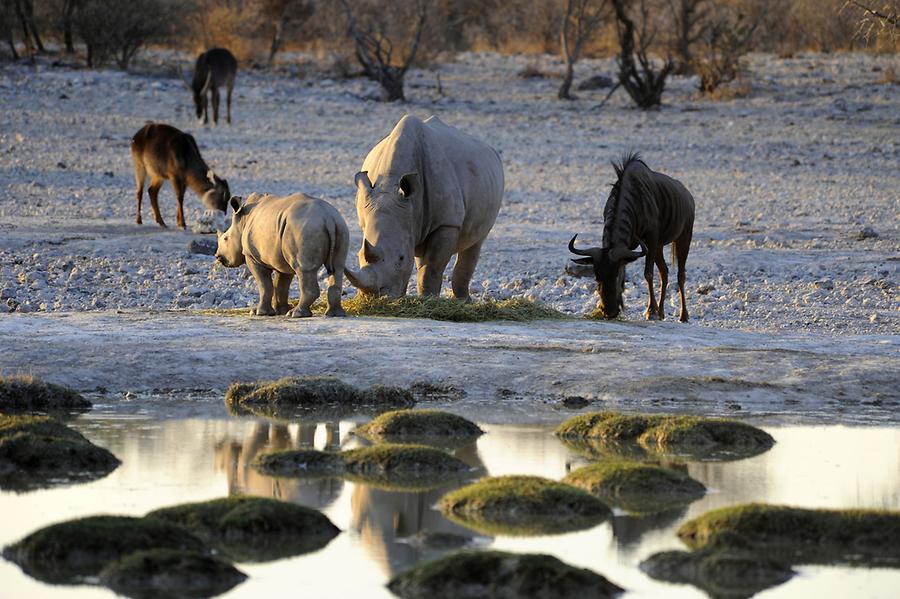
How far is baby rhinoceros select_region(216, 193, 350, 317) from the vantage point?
12555 mm

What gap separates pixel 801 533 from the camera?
7.36m

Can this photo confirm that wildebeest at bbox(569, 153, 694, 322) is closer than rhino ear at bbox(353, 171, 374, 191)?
No

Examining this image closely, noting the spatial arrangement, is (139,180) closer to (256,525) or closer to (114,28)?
(256,525)

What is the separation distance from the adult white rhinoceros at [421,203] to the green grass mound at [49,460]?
4359 millimetres

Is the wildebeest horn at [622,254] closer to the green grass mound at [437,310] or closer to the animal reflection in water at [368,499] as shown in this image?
the green grass mound at [437,310]

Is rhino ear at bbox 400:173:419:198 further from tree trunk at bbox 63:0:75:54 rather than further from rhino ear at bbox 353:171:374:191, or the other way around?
tree trunk at bbox 63:0:75:54

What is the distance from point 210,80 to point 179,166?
10018 millimetres

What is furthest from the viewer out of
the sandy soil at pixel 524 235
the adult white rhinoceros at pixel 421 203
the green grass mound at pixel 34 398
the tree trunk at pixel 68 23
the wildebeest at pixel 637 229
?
the tree trunk at pixel 68 23

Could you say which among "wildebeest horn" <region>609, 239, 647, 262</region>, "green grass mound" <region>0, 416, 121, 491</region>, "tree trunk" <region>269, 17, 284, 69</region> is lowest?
"green grass mound" <region>0, 416, 121, 491</region>

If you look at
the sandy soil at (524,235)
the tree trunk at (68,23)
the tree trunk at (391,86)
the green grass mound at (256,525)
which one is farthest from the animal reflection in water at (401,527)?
the tree trunk at (68,23)

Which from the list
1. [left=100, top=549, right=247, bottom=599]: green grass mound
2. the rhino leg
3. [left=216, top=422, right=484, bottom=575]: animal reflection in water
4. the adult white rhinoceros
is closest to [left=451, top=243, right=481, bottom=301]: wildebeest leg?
the rhino leg

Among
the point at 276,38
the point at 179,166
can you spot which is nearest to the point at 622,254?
the point at 179,166

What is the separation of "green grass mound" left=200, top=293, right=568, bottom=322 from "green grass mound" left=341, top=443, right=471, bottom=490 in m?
4.28

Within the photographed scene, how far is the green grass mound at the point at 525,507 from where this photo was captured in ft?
25.2
